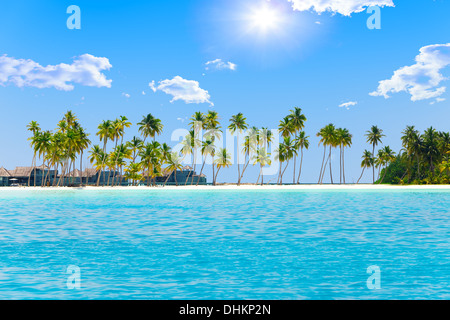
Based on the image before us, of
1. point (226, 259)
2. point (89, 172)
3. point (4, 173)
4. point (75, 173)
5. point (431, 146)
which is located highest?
point (431, 146)

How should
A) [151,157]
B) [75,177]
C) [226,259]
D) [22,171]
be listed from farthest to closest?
[75,177] < [22,171] < [151,157] < [226,259]

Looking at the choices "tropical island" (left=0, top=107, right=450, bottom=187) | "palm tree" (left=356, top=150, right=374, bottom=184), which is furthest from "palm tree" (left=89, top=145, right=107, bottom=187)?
"palm tree" (left=356, top=150, right=374, bottom=184)

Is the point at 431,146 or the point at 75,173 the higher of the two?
the point at 431,146

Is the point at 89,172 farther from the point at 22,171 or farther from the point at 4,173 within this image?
the point at 4,173

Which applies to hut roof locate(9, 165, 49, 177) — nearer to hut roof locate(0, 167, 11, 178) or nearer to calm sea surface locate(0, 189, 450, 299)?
hut roof locate(0, 167, 11, 178)

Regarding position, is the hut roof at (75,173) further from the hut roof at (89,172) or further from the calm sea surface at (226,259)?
the calm sea surface at (226,259)

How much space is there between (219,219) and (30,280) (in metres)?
15.2

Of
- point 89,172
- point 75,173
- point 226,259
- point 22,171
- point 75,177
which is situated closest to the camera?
point 226,259

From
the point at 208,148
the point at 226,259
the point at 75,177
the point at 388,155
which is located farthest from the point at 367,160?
the point at 226,259

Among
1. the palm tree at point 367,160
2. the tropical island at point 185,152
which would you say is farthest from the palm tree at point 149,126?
the palm tree at point 367,160

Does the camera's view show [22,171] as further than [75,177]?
No

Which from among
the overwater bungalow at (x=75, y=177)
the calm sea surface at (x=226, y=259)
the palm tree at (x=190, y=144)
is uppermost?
the palm tree at (x=190, y=144)
